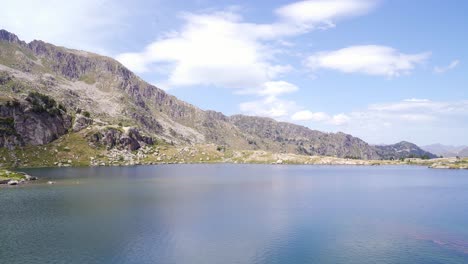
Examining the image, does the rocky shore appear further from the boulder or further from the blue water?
the blue water

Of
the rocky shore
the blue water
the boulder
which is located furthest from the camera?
the rocky shore

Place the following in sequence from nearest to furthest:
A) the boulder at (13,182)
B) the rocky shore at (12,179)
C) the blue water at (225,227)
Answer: the blue water at (225,227) → the boulder at (13,182) → the rocky shore at (12,179)

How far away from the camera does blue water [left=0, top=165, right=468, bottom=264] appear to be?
2776 inches

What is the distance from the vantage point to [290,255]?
70750 millimetres

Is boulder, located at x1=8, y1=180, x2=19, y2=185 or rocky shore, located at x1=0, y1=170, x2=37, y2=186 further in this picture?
rocky shore, located at x1=0, y1=170, x2=37, y2=186

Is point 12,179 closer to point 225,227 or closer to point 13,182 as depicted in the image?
point 13,182

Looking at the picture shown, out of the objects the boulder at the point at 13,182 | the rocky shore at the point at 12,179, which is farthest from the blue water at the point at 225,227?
the rocky shore at the point at 12,179

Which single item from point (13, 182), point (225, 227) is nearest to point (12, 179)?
point (13, 182)

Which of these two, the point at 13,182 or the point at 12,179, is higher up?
the point at 12,179

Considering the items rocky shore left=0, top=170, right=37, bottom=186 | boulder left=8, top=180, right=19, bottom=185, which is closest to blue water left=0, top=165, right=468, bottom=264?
boulder left=8, top=180, right=19, bottom=185

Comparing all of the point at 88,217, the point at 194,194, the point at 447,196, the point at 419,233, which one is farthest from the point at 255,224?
the point at 447,196

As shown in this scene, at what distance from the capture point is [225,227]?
9356 centimetres

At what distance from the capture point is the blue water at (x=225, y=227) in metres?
70.5

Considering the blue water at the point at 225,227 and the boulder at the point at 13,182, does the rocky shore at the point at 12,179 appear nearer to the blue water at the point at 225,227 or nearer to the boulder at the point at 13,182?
the boulder at the point at 13,182
